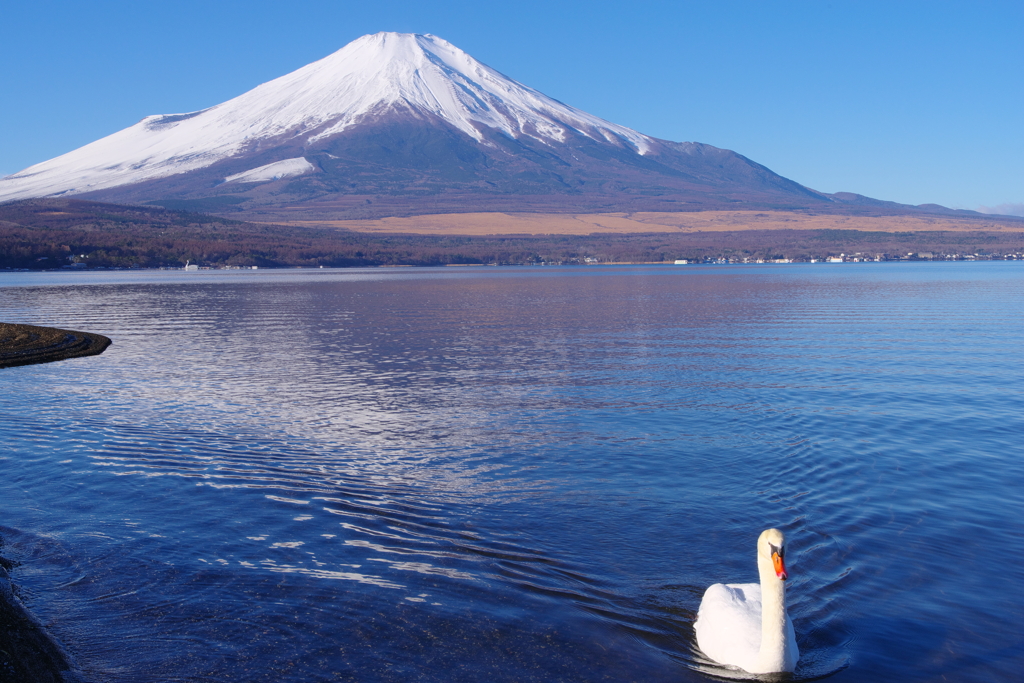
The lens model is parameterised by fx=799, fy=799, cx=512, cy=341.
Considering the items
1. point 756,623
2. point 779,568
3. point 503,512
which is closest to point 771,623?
point 756,623

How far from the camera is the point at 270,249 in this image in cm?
15275

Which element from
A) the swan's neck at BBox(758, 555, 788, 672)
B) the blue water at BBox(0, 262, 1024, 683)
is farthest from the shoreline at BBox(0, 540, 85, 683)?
the swan's neck at BBox(758, 555, 788, 672)

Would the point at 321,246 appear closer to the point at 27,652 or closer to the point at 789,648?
the point at 27,652

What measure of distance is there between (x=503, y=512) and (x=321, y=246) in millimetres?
159303

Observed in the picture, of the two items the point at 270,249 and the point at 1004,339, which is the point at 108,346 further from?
the point at 270,249

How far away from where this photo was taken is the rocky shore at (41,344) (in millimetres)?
25281

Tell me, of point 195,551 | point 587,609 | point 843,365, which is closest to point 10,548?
point 195,551

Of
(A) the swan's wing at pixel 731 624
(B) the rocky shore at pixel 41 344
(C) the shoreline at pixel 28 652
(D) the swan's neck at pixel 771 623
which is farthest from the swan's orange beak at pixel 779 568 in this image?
(B) the rocky shore at pixel 41 344

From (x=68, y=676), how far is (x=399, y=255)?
524ft

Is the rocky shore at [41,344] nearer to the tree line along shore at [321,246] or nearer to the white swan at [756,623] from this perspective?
the white swan at [756,623]

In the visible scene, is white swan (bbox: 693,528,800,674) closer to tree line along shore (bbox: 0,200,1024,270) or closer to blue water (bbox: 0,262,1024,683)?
blue water (bbox: 0,262,1024,683)

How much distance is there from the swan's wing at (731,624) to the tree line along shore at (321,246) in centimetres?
14042

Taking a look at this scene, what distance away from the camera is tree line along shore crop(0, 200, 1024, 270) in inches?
5468

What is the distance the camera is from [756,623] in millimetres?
7016
